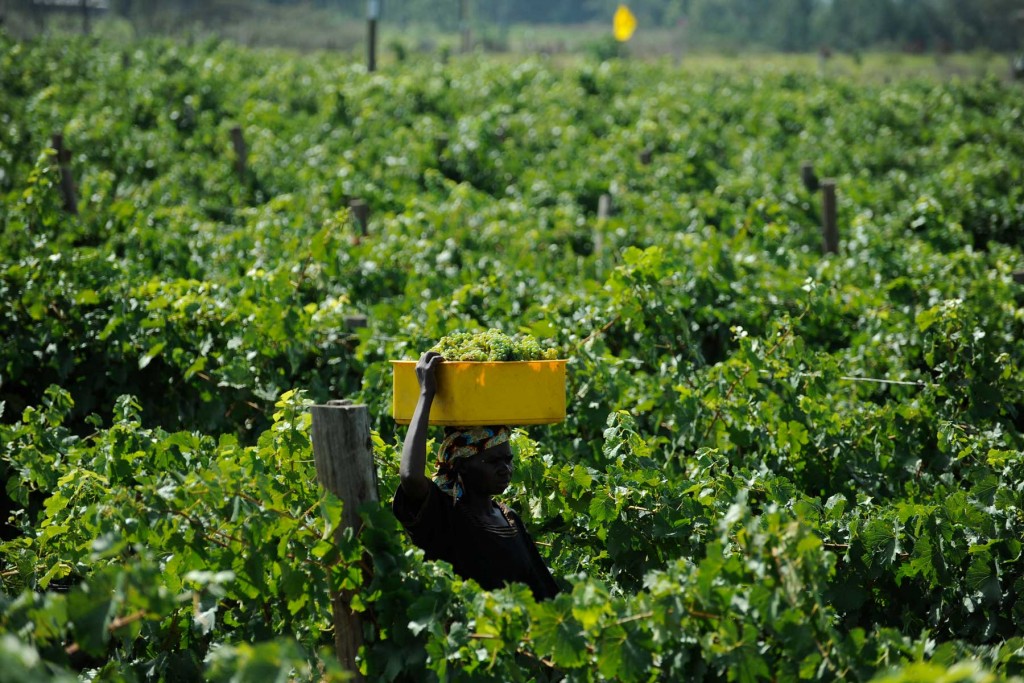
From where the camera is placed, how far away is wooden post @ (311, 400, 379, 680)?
10.7 feet

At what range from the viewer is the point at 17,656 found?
7.29ft

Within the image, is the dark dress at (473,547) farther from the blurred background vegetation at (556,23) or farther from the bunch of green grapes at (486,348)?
the blurred background vegetation at (556,23)

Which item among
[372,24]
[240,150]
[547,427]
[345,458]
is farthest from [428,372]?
[372,24]

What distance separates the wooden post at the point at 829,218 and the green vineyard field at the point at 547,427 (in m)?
0.24

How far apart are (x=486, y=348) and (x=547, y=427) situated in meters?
1.76

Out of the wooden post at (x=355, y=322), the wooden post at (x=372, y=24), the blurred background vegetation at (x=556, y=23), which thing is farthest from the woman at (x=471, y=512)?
the blurred background vegetation at (x=556, y=23)

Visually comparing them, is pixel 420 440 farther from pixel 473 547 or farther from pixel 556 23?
pixel 556 23

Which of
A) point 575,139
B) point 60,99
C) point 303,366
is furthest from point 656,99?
point 303,366

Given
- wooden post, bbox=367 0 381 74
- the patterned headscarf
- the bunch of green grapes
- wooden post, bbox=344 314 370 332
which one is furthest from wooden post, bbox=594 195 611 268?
wooden post, bbox=367 0 381 74

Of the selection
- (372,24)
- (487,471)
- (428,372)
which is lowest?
(487,471)

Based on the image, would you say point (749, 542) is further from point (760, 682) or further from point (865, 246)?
point (865, 246)

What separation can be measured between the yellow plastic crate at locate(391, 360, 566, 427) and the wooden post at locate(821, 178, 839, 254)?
7821mm

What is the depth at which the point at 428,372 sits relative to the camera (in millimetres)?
3645

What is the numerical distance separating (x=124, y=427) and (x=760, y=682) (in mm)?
2232
